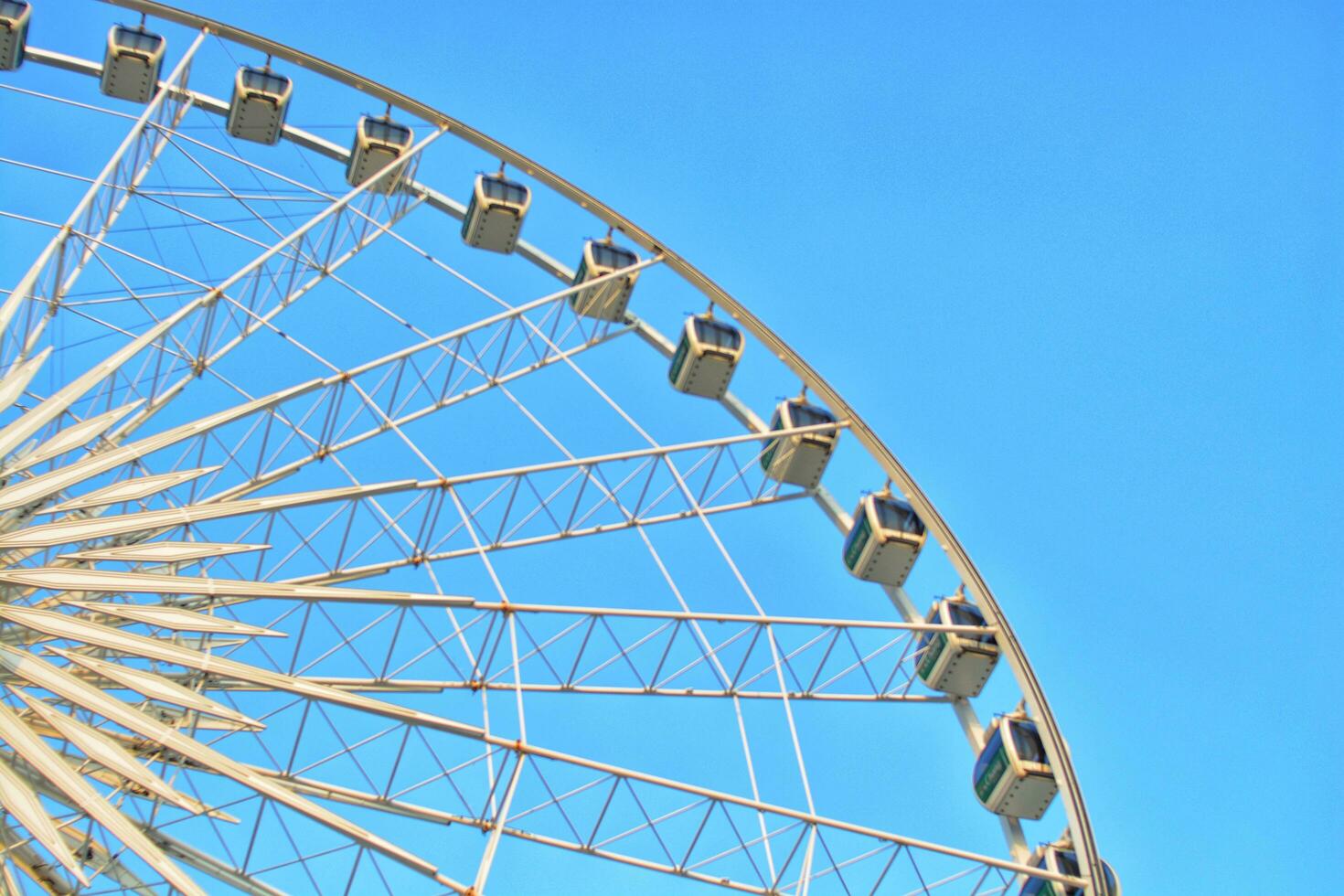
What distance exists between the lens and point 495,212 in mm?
28281

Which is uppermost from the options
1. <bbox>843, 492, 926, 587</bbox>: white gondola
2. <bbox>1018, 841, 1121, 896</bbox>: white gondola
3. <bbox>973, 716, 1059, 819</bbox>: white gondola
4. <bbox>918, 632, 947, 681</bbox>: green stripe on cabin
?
<bbox>843, 492, 926, 587</bbox>: white gondola

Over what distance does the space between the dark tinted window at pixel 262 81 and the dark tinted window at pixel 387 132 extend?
1911 millimetres

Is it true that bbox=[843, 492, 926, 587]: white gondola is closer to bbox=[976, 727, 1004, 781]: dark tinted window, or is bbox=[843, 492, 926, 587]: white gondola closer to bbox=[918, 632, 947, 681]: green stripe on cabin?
bbox=[918, 632, 947, 681]: green stripe on cabin

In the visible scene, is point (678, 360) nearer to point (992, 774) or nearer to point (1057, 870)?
point (992, 774)

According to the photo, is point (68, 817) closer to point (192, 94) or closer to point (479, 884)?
point (479, 884)

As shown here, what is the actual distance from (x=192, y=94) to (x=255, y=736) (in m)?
13.0

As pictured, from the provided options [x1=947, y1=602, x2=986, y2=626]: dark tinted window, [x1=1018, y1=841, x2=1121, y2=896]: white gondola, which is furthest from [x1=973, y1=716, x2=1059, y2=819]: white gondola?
[x1=947, y1=602, x2=986, y2=626]: dark tinted window

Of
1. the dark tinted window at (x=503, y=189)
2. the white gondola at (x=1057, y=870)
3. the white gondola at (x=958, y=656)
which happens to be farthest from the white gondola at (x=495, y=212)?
the white gondola at (x=1057, y=870)

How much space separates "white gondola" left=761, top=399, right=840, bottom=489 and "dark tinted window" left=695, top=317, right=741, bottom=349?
1.57m

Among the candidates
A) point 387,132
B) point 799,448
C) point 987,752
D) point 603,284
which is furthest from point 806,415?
point 387,132

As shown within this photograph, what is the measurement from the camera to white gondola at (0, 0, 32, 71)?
2827 cm

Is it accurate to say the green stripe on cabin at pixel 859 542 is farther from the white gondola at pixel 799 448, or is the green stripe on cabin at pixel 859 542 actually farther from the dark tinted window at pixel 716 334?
the dark tinted window at pixel 716 334

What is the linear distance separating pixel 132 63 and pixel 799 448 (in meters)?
14.2

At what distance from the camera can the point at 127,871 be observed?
18922mm
